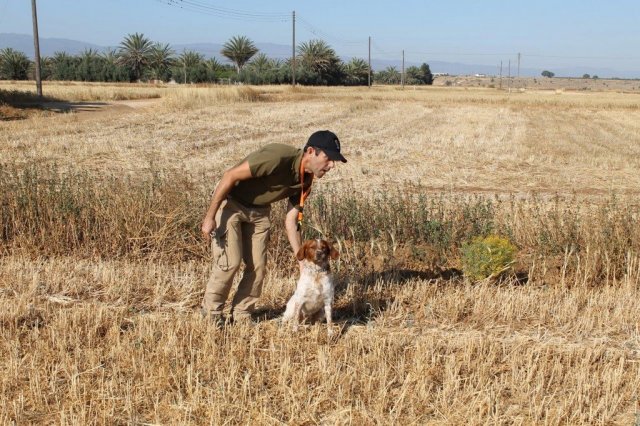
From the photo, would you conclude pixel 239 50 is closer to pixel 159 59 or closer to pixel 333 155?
pixel 159 59

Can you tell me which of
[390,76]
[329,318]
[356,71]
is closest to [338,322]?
[329,318]

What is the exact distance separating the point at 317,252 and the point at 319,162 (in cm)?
67

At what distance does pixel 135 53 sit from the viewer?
254 feet

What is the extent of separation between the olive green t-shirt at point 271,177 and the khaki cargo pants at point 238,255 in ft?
0.38

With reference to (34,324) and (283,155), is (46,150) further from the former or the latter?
(283,155)

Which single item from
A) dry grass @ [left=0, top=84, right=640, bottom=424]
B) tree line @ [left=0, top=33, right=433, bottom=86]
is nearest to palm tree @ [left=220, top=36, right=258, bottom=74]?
tree line @ [left=0, top=33, right=433, bottom=86]

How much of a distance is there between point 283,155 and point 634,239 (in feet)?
13.7

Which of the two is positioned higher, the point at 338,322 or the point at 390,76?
the point at 390,76

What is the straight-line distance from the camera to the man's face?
15.6 feet

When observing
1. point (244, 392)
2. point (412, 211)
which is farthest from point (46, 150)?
point (244, 392)

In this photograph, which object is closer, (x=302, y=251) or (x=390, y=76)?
(x=302, y=251)

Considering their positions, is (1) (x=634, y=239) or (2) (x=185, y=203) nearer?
(1) (x=634, y=239)

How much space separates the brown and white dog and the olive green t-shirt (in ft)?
1.52

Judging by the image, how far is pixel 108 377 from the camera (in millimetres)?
4371
